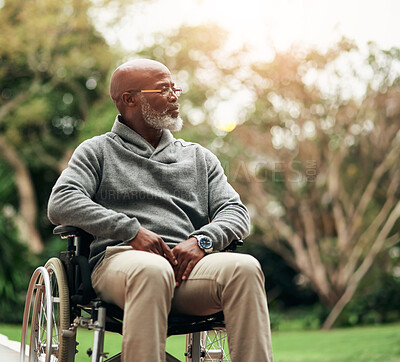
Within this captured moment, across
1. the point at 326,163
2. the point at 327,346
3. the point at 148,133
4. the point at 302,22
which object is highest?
the point at 302,22

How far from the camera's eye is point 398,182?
970 centimetres

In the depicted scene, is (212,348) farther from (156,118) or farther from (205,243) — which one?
(156,118)

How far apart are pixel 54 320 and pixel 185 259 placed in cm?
47

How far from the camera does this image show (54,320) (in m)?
1.97

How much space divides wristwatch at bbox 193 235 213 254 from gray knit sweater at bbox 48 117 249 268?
0.02 meters

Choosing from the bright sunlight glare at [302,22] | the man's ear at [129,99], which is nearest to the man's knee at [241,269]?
the man's ear at [129,99]

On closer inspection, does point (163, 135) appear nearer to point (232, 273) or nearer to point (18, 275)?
point (232, 273)

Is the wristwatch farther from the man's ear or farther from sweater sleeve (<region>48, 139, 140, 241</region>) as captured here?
the man's ear

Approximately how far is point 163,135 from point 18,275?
5461 millimetres

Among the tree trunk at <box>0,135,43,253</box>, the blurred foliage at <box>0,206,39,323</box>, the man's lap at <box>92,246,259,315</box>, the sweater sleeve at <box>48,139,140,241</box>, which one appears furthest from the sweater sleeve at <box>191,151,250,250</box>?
the tree trunk at <box>0,135,43,253</box>

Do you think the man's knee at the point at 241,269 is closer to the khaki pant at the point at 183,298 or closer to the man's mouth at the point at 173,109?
the khaki pant at the point at 183,298

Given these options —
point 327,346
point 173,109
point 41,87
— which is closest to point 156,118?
point 173,109

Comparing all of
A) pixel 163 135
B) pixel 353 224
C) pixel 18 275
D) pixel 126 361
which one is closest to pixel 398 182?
pixel 353 224

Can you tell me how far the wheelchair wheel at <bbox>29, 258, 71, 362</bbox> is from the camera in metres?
1.84
